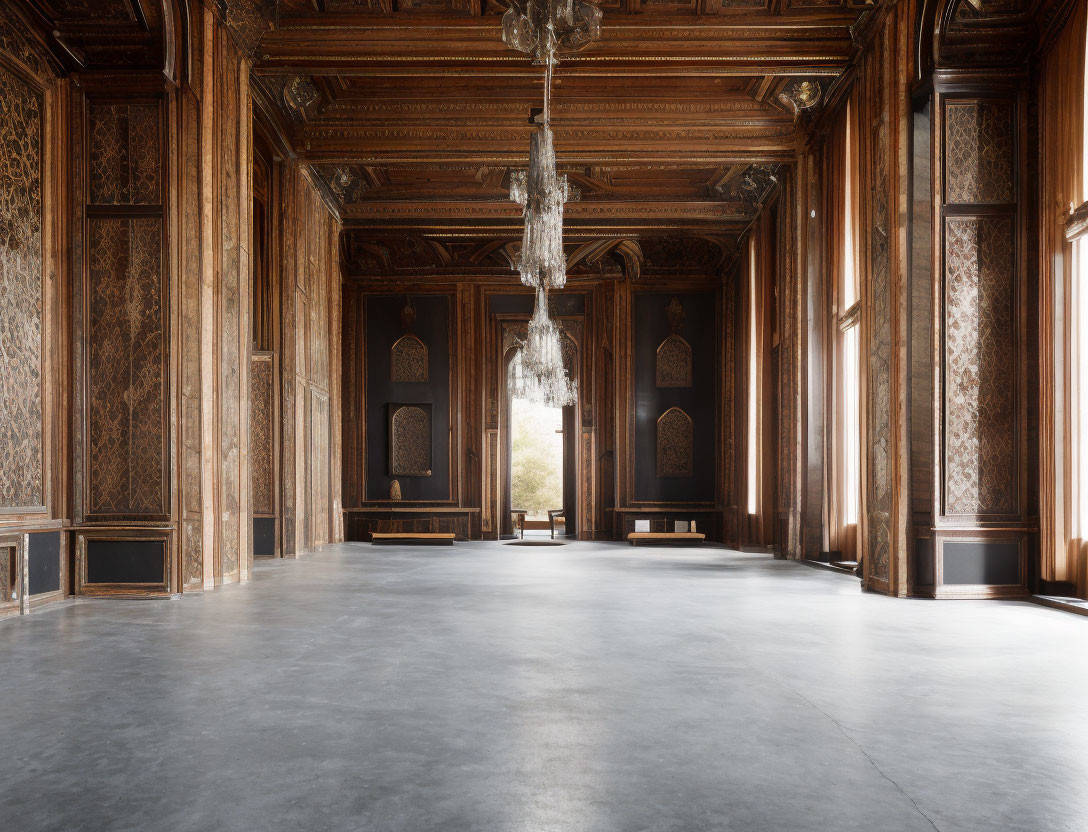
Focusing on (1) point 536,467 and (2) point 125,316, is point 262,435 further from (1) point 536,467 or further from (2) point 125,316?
(1) point 536,467

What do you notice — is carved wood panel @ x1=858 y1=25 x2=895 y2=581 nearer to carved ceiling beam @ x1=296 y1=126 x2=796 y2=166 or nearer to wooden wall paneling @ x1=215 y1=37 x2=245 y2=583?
carved ceiling beam @ x1=296 y1=126 x2=796 y2=166

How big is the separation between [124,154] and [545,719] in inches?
223

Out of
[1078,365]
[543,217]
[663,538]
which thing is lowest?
[663,538]

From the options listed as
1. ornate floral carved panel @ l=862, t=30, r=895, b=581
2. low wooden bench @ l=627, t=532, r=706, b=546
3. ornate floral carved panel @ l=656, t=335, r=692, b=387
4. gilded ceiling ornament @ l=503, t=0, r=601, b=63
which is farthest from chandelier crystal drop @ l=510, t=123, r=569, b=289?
ornate floral carved panel @ l=656, t=335, r=692, b=387

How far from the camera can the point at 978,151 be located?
636 cm

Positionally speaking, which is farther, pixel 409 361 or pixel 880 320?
pixel 409 361

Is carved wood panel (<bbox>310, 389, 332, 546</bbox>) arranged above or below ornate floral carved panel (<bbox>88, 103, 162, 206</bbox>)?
below

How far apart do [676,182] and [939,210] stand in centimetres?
606

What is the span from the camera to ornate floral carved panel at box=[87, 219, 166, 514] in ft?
21.0

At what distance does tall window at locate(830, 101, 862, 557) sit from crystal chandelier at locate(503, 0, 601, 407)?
8.79 ft

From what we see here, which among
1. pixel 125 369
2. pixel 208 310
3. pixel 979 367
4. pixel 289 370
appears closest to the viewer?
pixel 979 367

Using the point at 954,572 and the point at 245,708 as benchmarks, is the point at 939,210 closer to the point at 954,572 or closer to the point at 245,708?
the point at 954,572

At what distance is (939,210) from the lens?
20.7ft

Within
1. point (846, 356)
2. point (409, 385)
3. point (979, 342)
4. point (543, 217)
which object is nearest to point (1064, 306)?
point (979, 342)
